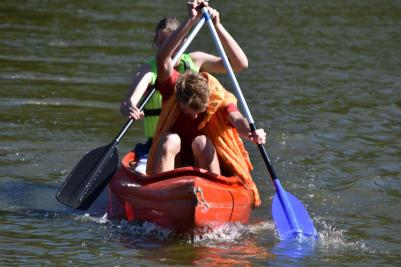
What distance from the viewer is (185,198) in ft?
21.0

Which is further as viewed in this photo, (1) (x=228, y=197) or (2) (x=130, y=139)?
(2) (x=130, y=139)

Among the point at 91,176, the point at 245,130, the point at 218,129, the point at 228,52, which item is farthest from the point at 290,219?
the point at 91,176

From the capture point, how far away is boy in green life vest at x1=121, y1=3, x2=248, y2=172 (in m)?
7.30

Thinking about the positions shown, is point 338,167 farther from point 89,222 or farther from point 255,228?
point 89,222

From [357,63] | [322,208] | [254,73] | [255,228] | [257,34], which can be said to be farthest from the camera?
[257,34]

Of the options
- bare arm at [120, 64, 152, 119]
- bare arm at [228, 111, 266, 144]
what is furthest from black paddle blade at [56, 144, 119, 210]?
bare arm at [228, 111, 266, 144]

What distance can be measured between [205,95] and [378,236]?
1.64 metres

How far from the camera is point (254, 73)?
1323 centimetres

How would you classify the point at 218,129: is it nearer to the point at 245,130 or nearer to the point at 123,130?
the point at 245,130

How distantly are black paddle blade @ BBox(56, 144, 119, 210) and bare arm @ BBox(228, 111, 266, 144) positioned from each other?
1.15 m

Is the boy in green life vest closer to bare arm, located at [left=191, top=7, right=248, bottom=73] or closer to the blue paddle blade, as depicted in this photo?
bare arm, located at [left=191, top=7, right=248, bottom=73]

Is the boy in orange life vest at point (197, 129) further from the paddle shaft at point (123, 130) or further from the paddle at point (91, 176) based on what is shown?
the paddle at point (91, 176)

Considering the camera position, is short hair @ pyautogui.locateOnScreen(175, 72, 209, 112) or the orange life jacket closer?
short hair @ pyautogui.locateOnScreen(175, 72, 209, 112)

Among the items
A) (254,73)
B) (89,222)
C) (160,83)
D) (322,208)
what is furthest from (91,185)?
(254,73)
